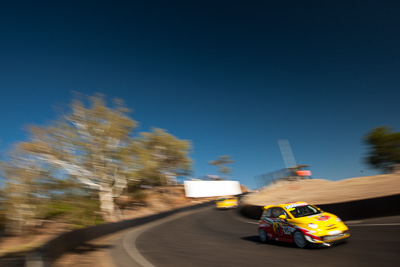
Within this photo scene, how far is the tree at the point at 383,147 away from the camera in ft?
154

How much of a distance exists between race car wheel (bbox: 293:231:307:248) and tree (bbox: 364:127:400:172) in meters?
48.1

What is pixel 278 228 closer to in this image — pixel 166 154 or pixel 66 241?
pixel 66 241

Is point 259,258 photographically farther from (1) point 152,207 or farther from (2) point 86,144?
(1) point 152,207

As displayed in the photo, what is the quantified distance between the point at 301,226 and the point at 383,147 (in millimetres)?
50106

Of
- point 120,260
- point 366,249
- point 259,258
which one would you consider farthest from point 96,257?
point 366,249

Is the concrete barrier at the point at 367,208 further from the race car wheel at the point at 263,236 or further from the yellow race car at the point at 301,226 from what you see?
the race car wheel at the point at 263,236

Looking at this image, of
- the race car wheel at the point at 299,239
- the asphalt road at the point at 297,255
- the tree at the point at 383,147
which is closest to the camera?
the asphalt road at the point at 297,255

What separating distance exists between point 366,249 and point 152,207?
41886mm

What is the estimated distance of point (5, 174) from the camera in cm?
2555

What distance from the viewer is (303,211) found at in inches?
344

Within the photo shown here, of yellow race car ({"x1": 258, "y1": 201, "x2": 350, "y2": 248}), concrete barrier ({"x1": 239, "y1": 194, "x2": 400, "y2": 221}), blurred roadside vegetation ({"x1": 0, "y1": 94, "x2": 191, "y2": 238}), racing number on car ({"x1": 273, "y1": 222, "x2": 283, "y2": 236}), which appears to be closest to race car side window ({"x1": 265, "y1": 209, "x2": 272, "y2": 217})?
yellow race car ({"x1": 258, "y1": 201, "x2": 350, "y2": 248})

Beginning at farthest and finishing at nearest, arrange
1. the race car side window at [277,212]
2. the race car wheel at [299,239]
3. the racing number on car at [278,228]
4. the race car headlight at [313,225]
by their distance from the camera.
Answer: the race car side window at [277,212], the racing number on car at [278,228], the race car wheel at [299,239], the race car headlight at [313,225]

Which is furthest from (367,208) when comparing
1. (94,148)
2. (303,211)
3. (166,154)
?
(166,154)

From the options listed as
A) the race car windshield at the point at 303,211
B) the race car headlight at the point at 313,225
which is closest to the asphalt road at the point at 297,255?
the race car headlight at the point at 313,225
